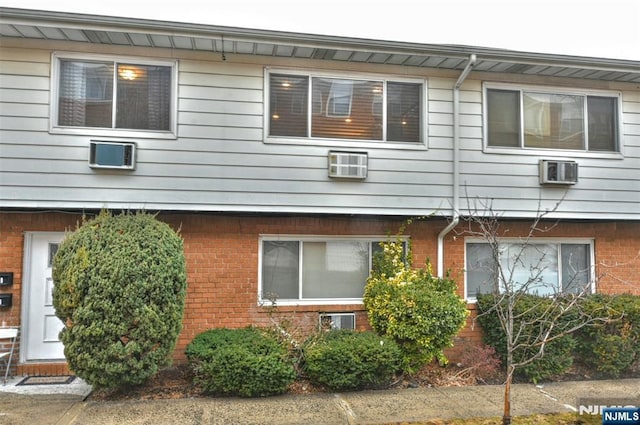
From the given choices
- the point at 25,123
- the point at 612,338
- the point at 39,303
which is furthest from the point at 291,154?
the point at 612,338

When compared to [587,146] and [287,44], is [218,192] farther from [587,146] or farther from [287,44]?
[587,146]

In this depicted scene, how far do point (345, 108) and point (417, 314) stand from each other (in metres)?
3.31

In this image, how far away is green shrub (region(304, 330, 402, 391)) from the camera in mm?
5477

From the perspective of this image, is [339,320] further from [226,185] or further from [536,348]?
[536,348]

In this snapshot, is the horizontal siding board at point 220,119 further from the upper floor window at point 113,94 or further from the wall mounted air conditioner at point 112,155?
the wall mounted air conditioner at point 112,155

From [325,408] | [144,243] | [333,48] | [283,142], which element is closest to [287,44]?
[333,48]

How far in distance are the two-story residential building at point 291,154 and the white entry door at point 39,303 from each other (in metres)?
0.02

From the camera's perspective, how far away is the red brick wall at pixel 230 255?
6102 mm

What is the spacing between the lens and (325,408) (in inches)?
199

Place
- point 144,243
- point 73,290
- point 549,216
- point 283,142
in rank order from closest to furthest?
point 73,290 → point 144,243 → point 283,142 → point 549,216

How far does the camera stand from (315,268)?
6824mm

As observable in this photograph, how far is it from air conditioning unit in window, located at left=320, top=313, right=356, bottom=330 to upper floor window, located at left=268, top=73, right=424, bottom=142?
2815mm

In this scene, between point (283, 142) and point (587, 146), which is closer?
point (283, 142)

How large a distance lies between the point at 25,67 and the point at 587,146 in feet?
28.9
